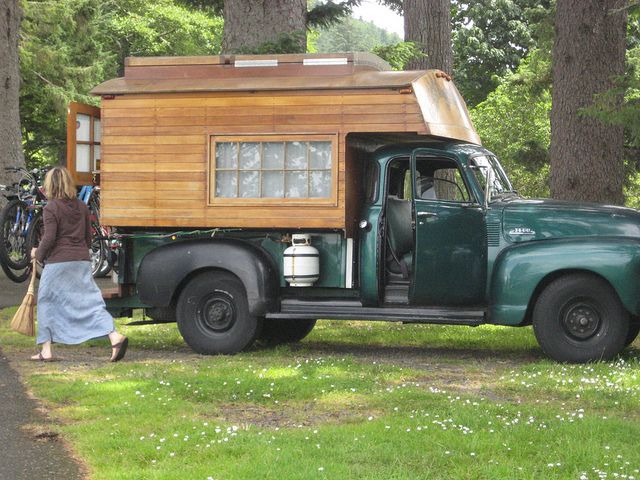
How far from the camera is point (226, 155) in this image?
1157cm

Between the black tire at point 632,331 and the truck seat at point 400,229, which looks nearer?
Result: the black tire at point 632,331

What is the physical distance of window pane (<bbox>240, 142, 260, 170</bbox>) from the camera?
1148 cm

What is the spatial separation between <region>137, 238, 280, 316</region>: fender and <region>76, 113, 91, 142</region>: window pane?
1.66m

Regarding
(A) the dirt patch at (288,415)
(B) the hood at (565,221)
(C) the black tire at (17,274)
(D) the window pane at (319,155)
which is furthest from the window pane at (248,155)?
(C) the black tire at (17,274)

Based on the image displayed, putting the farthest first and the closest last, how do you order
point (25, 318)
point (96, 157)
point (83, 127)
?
point (96, 157) → point (83, 127) → point (25, 318)

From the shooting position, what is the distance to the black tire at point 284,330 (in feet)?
41.0

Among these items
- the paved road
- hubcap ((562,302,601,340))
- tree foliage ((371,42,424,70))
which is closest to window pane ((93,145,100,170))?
the paved road

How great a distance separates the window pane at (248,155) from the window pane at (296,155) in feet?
1.15

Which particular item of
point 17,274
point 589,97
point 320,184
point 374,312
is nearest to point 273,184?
point 320,184

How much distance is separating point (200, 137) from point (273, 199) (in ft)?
3.34

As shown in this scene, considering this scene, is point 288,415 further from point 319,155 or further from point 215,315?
point 319,155

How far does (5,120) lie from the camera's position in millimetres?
20828

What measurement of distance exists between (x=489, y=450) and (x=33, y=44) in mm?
29624

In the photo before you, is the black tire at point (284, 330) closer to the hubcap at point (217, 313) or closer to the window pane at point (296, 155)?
the hubcap at point (217, 313)
